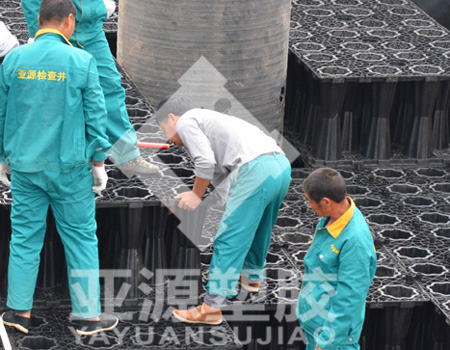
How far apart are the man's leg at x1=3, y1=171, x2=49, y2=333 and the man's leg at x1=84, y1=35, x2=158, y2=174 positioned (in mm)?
1175

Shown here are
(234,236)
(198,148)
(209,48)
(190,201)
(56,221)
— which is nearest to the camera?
(56,221)

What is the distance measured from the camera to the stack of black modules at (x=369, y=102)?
941 cm

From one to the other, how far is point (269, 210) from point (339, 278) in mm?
944

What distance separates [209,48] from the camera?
9.05m

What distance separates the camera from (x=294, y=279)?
7.30 meters

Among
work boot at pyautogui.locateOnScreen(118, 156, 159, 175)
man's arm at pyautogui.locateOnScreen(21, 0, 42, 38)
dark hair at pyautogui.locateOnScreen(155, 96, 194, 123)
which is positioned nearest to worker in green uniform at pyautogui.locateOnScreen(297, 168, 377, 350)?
dark hair at pyautogui.locateOnScreen(155, 96, 194, 123)

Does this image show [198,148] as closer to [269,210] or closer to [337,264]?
[269,210]

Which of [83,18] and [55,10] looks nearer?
[55,10]

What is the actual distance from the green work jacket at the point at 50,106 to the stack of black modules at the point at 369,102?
3.79 metres

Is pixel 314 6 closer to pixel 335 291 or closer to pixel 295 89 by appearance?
pixel 295 89

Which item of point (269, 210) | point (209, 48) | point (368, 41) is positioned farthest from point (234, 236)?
point (368, 41)

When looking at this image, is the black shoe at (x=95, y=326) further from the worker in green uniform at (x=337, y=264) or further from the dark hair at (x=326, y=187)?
the dark hair at (x=326, y=187)

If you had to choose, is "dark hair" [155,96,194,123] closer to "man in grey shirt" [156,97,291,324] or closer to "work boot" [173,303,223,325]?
"man in grey shirt" [156,97,291,324]

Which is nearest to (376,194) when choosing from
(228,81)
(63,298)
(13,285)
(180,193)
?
(228,81)
